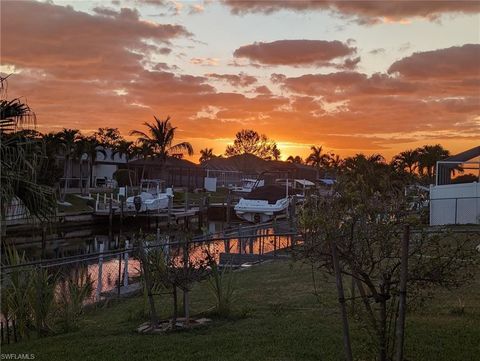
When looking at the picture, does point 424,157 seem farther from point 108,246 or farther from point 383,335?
point 383,335

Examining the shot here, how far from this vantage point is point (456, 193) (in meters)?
29.0

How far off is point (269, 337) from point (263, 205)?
40645mm

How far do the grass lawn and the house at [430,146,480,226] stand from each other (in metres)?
18.3

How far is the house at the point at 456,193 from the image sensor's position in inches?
1093

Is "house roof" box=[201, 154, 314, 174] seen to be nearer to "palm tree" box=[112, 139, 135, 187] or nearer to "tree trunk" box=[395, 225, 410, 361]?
"palm tree" box=[112, 139, 135, 187]

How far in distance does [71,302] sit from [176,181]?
75.2 meters

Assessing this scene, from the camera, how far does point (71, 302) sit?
368 inches

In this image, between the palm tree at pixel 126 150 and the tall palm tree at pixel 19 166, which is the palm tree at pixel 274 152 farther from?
the tall palm tree at pixel 19 166

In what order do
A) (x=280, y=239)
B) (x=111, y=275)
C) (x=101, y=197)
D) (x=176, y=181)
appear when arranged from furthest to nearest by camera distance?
(x=176, y=181)
(x=101, y=197)
(x=280, y=239)
(x=111, y=275)

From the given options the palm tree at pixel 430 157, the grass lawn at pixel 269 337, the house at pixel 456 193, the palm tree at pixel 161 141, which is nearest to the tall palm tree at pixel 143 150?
the palm tree at pixel 161 141

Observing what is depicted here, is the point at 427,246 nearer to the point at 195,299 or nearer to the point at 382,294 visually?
the point at 382,294

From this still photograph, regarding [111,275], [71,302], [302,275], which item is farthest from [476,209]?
[71,302]

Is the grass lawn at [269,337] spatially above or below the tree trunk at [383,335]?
below

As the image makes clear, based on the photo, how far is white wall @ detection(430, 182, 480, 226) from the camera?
27656 millimetres
